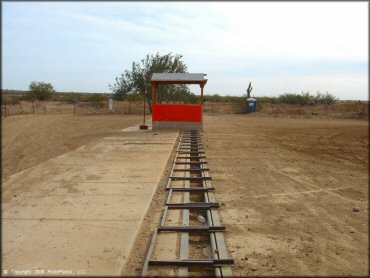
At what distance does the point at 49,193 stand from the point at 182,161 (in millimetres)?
4689

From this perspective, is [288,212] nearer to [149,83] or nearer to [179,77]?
[179,77]

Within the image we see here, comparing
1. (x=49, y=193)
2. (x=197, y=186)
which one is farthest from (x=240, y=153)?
(x=49, y=193)

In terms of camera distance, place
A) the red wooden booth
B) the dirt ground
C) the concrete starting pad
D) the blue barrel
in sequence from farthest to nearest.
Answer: the blue barrel, the red wooden booth, the dirt ground, the concrete starting pad

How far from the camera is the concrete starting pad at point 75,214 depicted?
4.27 meters

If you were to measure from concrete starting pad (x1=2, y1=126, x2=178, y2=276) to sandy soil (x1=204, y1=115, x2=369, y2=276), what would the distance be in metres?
1.31

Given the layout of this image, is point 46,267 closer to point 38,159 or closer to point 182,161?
point 182,161

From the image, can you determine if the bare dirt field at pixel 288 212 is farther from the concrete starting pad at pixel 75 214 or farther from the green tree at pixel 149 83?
the green tree at pixel 149 83

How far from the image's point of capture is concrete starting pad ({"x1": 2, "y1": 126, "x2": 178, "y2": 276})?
14.0 feet

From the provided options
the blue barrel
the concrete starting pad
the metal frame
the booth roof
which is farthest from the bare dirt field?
the blue barrel

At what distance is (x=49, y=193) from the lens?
733 centimetres

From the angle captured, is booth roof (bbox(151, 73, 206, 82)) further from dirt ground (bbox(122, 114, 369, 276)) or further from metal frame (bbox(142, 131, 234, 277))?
metal frame (bbox(142, 131, 234, 277))

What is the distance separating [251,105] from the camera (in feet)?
166

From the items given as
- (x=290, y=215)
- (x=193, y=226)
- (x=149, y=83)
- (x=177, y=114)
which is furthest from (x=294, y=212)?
(x=149, y=83)

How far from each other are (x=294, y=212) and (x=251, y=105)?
147ft
